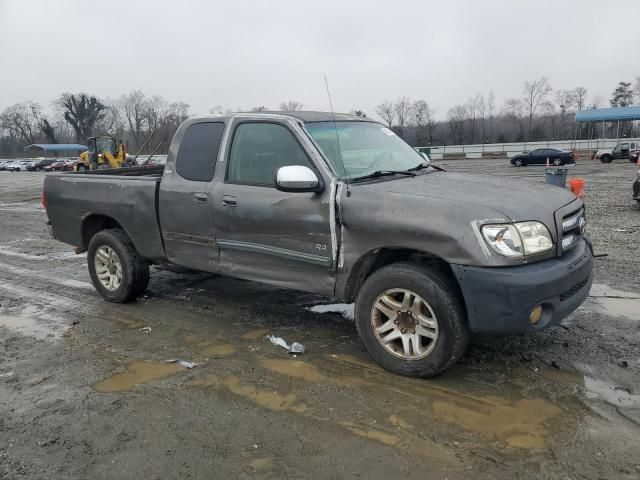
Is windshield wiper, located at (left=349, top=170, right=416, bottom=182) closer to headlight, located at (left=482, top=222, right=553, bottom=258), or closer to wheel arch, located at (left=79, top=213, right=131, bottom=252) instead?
headlight, located at (left=482, top=222, right=553, bottom=258)

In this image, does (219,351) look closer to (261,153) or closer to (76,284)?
(261,153)

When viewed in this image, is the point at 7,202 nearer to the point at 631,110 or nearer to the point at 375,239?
the point at 375,239

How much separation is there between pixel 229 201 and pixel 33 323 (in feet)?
8.29

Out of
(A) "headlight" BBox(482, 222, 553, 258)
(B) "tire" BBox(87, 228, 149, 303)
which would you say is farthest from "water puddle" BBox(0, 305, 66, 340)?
(A) "headlight" BBox(482, 222, 553, 258)

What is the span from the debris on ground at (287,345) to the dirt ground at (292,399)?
0.12 m

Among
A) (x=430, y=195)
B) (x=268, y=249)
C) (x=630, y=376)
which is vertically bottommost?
(x=630, y=376)

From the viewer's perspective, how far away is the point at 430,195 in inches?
149

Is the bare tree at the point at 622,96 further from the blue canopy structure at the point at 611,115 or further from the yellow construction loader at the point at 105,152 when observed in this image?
the yellow construction loader at the point at 105,152

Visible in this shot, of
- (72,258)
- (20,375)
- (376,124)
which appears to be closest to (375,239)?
(376,124)

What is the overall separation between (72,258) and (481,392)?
6999 millimetres

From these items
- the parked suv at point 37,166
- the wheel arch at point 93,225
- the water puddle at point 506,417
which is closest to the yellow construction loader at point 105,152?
the wheel arch at point 93,225

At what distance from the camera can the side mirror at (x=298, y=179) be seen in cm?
405

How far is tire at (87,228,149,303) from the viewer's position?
19.0ft

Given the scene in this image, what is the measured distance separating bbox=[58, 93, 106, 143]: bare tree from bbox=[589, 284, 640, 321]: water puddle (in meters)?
120
